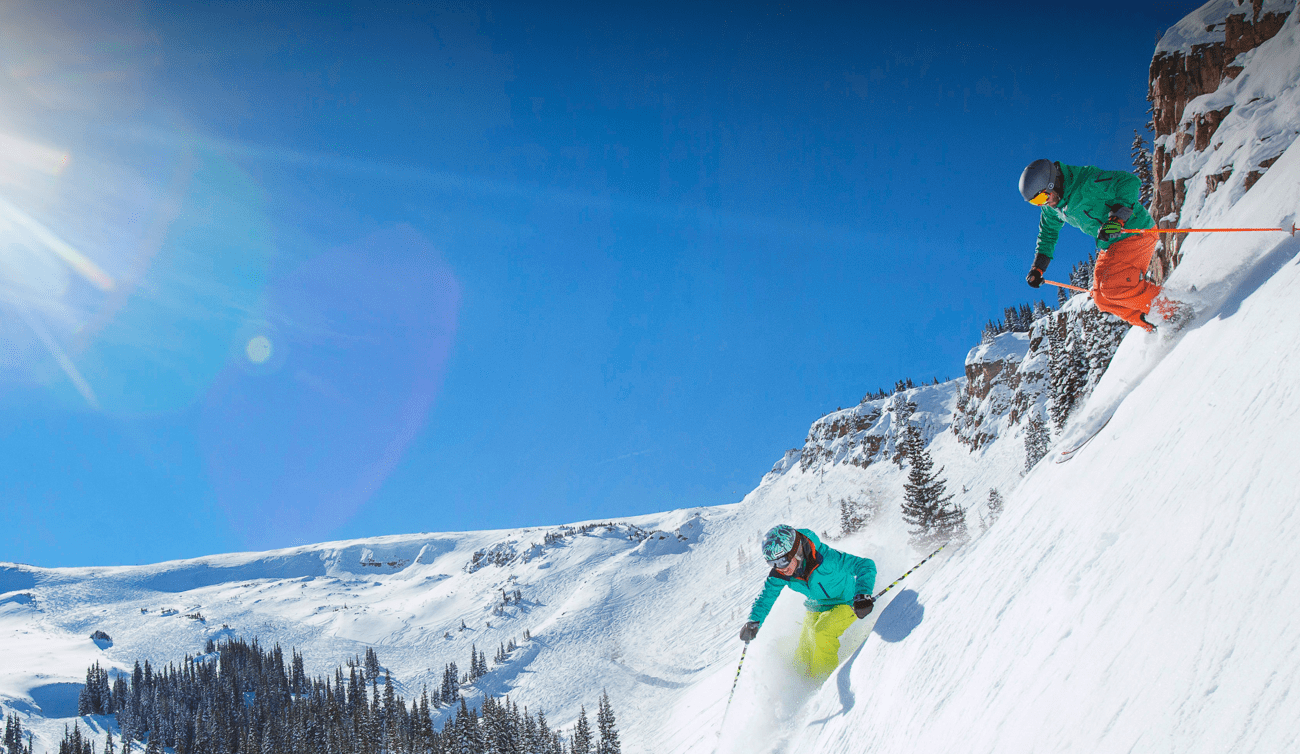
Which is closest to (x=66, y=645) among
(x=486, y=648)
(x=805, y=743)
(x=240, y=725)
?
(x=240, y=725)

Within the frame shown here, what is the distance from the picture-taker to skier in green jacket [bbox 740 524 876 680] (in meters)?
7.17

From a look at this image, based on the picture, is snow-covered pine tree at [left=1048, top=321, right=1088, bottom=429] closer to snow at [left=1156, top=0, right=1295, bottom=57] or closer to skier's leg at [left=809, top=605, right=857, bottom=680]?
snow at [left=1156, top=0, right=1295, bottom=57]

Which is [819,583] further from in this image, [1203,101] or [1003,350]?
Result: [1003,350]

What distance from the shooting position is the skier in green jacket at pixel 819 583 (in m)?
7.17

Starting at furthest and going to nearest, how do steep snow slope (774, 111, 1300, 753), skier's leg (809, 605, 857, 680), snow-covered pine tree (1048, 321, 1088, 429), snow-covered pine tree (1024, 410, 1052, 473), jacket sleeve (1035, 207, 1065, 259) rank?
snow-covered pine tree (1024, 410, 1052, 473), snow-covered pine tree (1048, 321, 1088, 429), jacket sleeve (1035, 207, 1065, 259), skier's leg (809, 605, 857, 680), steep snow slope (774, 111, 1300, 753)

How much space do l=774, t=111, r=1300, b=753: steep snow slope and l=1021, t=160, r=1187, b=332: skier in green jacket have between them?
34.0 inches

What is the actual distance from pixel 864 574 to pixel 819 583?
1.83ft

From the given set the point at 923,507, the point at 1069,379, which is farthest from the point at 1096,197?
the point at 923,507

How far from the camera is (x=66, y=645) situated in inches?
6496

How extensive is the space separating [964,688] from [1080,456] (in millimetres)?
3062

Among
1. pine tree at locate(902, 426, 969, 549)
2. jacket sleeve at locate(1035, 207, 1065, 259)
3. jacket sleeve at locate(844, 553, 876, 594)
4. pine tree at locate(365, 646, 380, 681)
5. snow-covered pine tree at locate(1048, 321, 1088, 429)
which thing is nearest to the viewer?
jacket sleeve at locate(844, 553, 876, 594)

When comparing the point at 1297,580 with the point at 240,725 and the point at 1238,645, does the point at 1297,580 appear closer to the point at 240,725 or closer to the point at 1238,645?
the point at 1238,645

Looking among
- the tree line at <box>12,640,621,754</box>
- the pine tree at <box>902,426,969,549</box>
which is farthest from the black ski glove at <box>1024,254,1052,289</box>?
the tree line at <box>12,640,621,754</box>

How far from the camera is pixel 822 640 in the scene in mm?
7453
